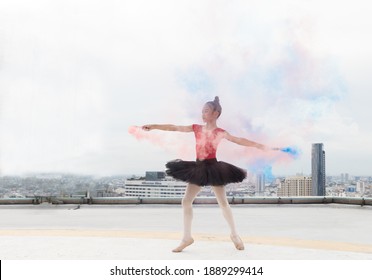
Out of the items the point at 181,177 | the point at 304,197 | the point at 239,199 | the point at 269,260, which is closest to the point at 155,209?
the point at 239,199

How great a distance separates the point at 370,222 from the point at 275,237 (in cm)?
350

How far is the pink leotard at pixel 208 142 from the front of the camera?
683 cm

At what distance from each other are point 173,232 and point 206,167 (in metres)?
2.50

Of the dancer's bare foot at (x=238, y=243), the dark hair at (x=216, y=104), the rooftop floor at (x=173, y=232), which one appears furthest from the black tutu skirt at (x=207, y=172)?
the rooftop floor at (x=173, y=232)

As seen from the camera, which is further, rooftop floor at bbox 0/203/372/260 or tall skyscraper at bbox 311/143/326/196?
tall skyscraper at bbox 311/143/326/196

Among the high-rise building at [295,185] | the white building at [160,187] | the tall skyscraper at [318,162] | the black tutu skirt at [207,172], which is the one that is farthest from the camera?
the high-rise building at [295,185]

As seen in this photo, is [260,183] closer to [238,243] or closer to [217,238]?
[238,243]

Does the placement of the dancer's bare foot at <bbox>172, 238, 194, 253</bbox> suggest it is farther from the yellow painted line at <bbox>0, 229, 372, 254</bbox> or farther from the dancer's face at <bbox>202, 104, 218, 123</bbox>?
the dancer's face at <bbox>202, 104, 218, 123</bbox>

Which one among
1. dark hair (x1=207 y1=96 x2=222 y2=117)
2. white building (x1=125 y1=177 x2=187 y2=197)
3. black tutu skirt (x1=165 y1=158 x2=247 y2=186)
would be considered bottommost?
white building (x1=125 y1=177 x2=187 y2=197)

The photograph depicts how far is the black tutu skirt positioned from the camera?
6695 mm

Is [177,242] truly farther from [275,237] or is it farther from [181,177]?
[275,237]

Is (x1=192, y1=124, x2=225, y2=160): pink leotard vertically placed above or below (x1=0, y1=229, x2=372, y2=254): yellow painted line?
above

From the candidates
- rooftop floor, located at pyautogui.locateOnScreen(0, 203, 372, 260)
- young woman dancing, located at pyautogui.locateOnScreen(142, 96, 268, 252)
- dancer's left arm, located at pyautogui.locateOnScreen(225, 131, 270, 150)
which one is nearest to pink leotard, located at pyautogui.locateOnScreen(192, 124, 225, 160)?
young woman dancing, located at pyautogui.locateOnScreen(142, 96, 268, 252)

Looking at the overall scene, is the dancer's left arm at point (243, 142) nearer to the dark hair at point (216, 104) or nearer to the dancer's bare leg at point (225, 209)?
the dark hair at point (216, 104)
